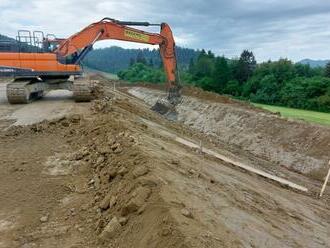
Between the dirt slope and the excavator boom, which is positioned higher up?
the excavator boom

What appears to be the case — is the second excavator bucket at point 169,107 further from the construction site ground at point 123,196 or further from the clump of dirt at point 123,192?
the clump of dirt at point 123,192

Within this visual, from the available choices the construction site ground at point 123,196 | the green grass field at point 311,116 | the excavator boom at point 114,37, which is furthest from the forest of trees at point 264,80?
the construction site ground at point 123,196

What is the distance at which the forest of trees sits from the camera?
160 feet

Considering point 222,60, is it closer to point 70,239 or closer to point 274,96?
point 274,96

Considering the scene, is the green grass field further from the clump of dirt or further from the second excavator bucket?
the clump of dirt

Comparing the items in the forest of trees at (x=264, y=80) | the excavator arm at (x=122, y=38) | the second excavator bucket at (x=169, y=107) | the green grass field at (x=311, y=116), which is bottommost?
the forest of trees at (x=264, y=80)

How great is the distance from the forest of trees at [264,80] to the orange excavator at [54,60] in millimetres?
29549

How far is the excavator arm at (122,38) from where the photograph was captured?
20.0 m

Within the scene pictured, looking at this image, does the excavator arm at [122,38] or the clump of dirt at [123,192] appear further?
the excavator arm at [122,38]

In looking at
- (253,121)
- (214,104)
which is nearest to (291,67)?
(214,104)

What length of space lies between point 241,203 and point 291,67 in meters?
60.2

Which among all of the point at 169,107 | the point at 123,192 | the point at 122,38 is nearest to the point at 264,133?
the point at 169,107

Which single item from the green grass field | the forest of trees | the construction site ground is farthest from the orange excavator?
the forest of trees

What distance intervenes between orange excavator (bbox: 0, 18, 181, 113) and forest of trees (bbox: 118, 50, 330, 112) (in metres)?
29.5
